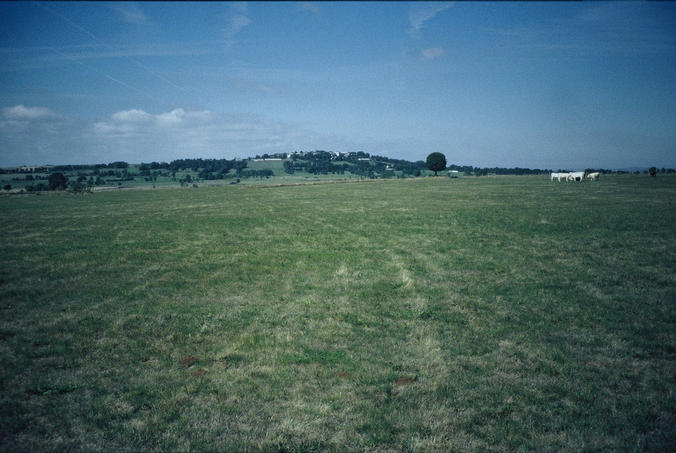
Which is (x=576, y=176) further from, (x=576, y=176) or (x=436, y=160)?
(x=436, y=160)

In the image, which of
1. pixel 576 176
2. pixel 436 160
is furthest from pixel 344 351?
pixel 436 160

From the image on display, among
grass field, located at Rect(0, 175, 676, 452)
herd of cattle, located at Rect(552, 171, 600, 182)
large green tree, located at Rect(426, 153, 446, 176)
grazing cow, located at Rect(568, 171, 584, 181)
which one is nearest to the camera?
grass field, located at Rect(0, 175, 676, 452)

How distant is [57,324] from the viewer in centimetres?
927

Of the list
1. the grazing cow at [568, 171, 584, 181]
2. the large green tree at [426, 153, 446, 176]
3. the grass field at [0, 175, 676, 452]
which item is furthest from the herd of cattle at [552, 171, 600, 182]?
the grass field at [0, 175, 676, 452]

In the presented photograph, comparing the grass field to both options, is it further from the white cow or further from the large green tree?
the large green tree

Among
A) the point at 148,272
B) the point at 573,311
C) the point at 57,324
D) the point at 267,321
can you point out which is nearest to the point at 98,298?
the point at 57,324

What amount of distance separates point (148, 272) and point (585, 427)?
15170 millimetres

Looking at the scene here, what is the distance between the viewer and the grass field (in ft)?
17.4

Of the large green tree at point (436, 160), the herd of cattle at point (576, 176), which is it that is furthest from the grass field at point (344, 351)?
the large green tree at point (436, 160)

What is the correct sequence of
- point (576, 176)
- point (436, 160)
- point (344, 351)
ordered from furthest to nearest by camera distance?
1. point (436, 160)
2. point (576, 176)
3. point (344, 351)

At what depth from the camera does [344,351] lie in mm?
7766

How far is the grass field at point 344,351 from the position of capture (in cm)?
531

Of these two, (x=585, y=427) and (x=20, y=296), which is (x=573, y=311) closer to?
(x=585, y=427)

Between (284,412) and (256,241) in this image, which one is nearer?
(284,412)
